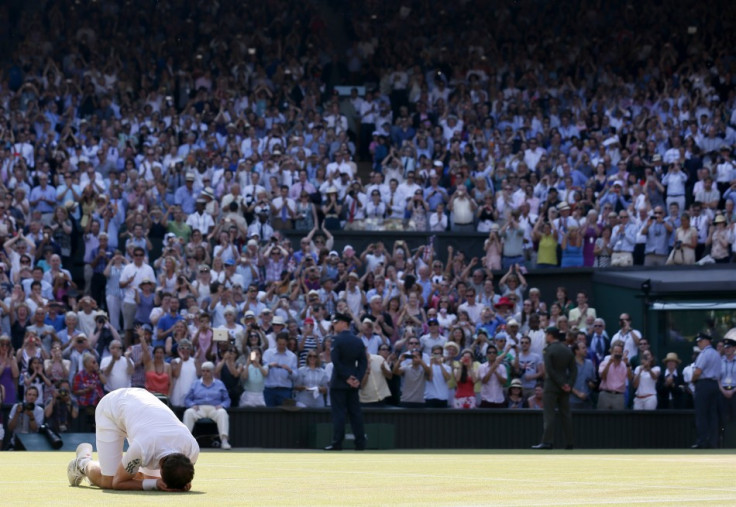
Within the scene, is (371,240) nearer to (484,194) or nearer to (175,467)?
(484,194)

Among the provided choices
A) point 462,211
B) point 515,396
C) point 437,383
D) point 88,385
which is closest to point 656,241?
point 462,211

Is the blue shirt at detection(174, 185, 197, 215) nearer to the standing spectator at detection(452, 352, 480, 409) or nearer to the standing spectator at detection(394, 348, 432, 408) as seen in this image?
the standing spectator at detection(394, 348, 432, 408)

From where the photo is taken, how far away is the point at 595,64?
33.0 m

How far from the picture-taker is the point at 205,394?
19.2 metres

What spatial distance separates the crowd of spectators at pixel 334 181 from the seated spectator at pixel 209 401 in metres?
0.37

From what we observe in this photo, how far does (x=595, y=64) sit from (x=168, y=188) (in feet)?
40.7

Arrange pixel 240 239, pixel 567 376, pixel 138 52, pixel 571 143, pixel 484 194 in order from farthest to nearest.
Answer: pixel 138 52
pixel 571 143
pixel 484 194
pixel 240 239
pixel 567 376

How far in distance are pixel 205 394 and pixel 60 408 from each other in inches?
78.1

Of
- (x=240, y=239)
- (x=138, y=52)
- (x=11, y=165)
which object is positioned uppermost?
(x=138, y=52)

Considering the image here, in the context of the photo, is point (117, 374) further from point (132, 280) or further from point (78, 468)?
point (78, 468)

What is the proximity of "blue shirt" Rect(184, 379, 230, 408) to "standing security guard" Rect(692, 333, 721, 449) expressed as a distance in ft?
22.3

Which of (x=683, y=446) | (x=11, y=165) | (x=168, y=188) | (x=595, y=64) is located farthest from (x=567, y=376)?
(x=595, y=64)

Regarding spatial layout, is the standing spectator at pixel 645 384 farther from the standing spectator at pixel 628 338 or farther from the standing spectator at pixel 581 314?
the standing spectator at pixel 581 314

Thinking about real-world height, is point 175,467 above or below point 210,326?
below
